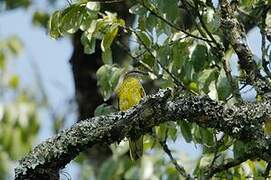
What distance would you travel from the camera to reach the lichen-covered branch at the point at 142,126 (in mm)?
2678

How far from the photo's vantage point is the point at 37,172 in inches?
105

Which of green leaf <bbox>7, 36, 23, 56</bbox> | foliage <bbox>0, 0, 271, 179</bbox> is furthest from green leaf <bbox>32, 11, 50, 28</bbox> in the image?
foliage <bbox>0, 0, 271, 179</bbox>

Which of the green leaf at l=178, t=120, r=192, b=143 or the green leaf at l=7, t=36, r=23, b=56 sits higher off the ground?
the green leaf at l=7, t=36, r=23, b=56

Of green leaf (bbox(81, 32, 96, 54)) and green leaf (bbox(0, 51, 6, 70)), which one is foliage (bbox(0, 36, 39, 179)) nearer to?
green leaf (bbox(0, 51, 6, 70))

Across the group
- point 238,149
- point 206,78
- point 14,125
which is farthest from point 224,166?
point 14,125

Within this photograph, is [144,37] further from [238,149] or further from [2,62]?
[2,62]

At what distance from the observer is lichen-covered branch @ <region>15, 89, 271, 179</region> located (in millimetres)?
2678

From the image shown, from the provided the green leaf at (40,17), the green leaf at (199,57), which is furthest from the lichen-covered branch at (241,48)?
the green leaf at (40,17)

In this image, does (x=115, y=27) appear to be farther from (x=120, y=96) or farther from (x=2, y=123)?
(x=2, y=123)

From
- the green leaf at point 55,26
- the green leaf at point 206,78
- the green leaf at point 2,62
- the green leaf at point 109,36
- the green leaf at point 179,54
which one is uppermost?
Answer: the green leaf at point 2,62

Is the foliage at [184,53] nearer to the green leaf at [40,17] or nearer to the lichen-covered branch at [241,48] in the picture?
the lichen-covered branch at [241,48]

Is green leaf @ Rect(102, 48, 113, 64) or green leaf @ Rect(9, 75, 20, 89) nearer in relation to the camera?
green leaf @ Rect(102, 48, 113, 64)

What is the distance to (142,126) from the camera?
271 centimetres

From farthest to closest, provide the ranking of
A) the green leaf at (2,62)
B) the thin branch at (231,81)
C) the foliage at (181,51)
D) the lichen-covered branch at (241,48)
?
the green leaf at (2,62)
the foliage at (181,51)
the thin branch at (231,81)
the lichen-covered branch at (241,48)
